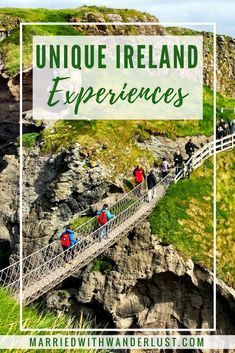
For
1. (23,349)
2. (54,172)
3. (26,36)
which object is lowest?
(23,349)

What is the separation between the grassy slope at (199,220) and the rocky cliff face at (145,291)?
0.60 meters

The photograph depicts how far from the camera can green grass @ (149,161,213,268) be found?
94.0 ft

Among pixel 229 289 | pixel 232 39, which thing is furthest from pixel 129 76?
pixel 232 39

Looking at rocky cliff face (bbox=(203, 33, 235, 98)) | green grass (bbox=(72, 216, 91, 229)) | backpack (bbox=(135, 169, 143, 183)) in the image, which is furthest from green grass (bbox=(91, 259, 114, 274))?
rocky cliff face (bbox=(203, 33, 235, 98))

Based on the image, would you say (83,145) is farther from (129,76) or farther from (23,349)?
(23,349)

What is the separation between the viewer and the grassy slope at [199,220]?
2875 cm

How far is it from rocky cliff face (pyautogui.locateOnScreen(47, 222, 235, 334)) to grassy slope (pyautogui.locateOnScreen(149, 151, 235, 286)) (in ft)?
1.97

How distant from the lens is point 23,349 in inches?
429

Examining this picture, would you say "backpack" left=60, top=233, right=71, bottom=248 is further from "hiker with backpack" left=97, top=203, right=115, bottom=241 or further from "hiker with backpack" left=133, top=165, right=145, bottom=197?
"hiker with backpack" left=133, top=165, right=145, bottom=197

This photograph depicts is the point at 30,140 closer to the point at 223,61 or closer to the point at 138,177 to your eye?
the point at 138,177

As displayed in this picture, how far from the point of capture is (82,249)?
81.4 ft

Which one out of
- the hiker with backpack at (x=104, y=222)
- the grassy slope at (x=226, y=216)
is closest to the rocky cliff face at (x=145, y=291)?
the grassy slope at (x=226, y=216)

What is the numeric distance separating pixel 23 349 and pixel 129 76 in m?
29.5

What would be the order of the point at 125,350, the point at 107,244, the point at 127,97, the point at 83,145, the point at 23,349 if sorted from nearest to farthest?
the point at 23,349
the point at 107,244
the point at 125,350
the point at 83,145
the point at 127,97
